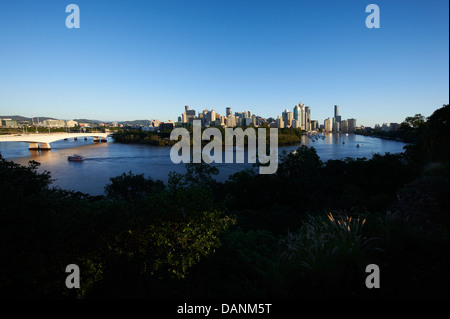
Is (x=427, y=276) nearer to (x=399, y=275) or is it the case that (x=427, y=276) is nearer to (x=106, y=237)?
(x=399, y=275)

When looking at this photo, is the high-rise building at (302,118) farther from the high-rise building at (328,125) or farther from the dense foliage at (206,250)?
the dense foliage at (206,250)

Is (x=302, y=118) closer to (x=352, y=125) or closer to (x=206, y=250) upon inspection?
(x=352, y=125)

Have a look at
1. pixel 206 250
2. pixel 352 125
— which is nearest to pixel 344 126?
pixel 352 125

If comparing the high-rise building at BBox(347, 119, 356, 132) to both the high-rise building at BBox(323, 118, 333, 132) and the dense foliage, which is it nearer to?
the high-rise building at BBox(323, 118, 333, 132)

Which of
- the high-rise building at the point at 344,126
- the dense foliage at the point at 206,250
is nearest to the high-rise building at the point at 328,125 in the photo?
the high-rise building at the point at 344,126

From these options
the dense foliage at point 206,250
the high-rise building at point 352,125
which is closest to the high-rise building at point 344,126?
the high-rise building at point 352,125

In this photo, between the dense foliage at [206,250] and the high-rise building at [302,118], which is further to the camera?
the high-rise building at [302,118]

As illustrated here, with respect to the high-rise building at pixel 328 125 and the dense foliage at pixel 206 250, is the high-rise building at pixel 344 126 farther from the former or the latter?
the dense foliage at pixel 206 250

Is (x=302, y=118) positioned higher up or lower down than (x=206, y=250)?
higher up

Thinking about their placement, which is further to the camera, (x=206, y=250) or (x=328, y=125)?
(x=328, y=125)

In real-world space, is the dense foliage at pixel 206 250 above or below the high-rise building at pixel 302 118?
below
